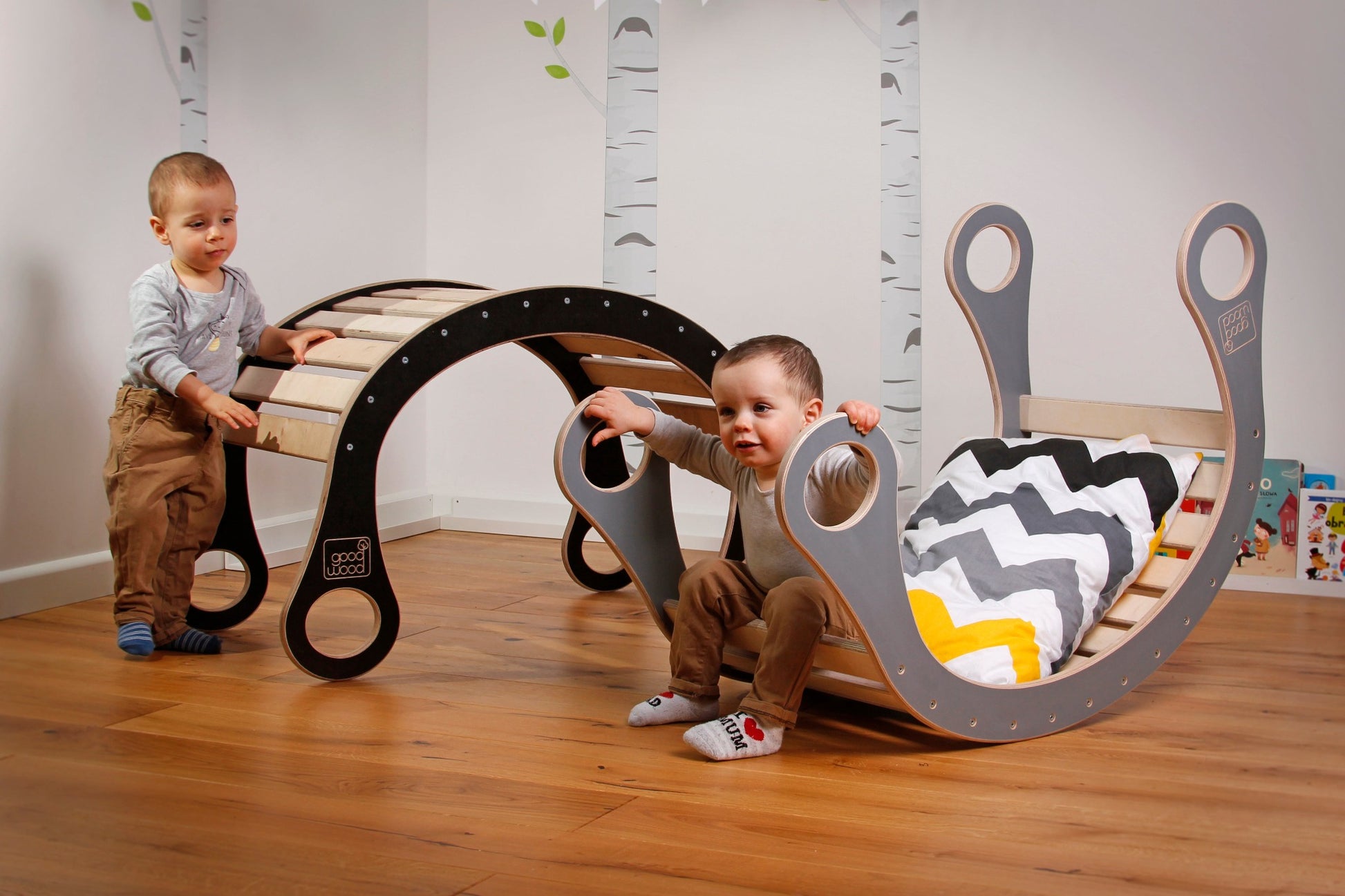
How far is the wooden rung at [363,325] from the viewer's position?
1.78 m

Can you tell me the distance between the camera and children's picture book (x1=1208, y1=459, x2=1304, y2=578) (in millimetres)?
2479

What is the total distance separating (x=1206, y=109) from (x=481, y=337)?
70.0 inches

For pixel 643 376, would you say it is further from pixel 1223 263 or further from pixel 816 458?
pixel 1223 263

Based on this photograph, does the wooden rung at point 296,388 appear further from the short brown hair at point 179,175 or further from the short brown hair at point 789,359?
the short brown hair at point 789,359

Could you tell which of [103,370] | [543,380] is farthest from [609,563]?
[103,370]

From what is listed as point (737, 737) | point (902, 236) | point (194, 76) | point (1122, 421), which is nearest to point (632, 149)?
point (902, 236)

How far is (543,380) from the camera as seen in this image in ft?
10.2

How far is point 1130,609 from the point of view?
5.63 feet

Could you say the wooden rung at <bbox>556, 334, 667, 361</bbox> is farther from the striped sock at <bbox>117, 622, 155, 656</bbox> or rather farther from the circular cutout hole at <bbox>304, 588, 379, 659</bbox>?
the striped sock at <bbox>117, 622, 155, 656</bbox>

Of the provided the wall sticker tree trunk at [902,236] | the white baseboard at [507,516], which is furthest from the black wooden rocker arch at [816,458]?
the white baseboard at [507,516]

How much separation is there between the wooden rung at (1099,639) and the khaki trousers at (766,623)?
1.34 ft

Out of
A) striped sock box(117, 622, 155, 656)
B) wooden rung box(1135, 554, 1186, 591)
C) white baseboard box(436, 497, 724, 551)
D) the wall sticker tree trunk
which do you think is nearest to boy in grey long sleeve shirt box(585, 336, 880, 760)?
wooden rung box(1135, 554, 1186, 591)

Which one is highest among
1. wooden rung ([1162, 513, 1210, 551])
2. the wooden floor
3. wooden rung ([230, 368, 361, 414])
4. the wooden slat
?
the wooden slat

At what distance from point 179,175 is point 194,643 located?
0.78 metres
